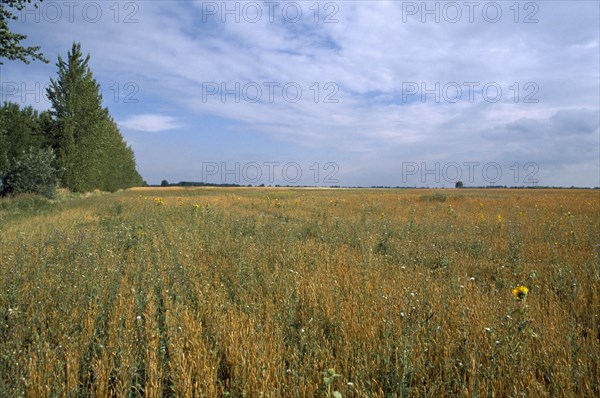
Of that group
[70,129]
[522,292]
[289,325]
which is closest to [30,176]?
[70,129]

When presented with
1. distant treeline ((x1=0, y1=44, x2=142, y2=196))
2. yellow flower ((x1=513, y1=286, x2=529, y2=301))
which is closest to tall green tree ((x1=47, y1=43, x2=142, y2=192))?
distant treeline ((x1=0, y1=44, x2=142, y2=196))

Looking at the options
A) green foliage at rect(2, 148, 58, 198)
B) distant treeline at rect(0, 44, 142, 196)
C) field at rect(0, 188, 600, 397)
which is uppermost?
distant treeline at rect(0, 44, 142, 196)

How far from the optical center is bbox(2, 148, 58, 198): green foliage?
2328 cm

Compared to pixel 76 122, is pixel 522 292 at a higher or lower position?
lower

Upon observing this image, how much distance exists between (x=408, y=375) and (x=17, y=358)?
3.51 meters

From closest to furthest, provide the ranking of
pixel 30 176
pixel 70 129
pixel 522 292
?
pixel 522 292, pixel 30 176, pixel 70 129

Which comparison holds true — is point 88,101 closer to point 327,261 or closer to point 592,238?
point 327,261

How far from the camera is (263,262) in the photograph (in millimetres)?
5684

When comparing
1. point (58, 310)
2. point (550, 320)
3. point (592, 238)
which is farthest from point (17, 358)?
point (592, 238)

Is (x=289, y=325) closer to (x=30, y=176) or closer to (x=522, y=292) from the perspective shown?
(x=522, y=292)

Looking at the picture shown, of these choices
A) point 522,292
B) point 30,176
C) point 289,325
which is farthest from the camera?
point 30,176

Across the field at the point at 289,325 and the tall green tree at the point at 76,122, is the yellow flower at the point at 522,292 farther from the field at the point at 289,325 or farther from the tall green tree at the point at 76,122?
the tall green tree at the point at 76,122

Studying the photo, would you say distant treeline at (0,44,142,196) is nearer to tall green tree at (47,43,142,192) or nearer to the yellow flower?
tall green tree at (47,43,142,192)

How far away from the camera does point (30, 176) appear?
23359 mm
